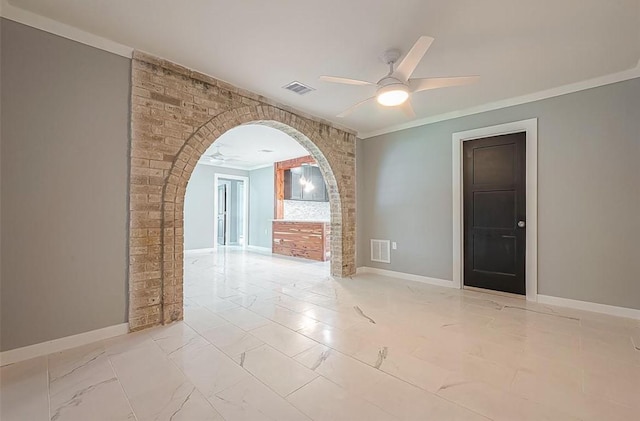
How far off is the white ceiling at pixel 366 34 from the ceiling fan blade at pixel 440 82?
0.34m

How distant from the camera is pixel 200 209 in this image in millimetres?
7801

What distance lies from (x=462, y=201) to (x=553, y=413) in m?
2.99

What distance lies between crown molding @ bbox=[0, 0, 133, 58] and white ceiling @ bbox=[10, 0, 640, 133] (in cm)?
5

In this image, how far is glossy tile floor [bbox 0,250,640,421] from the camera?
5.15ft

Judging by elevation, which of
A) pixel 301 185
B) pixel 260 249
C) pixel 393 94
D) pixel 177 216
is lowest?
pixel 260 249

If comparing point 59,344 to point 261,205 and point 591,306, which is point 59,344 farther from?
point 261,205

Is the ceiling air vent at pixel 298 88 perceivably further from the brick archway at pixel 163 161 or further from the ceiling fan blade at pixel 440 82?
the ceiling fan blade at pixel 440 82

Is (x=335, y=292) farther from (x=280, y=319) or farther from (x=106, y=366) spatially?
(x=106, y=366)

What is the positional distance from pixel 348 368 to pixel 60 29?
3457 millimetres

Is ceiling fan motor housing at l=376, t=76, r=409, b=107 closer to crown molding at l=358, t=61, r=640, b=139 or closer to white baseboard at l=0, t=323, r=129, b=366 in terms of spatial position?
crown molding at l=358, t=61, r=640, b=139

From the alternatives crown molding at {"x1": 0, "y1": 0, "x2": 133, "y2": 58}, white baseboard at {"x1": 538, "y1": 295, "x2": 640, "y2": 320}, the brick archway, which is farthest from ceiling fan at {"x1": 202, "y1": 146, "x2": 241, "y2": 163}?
white baseboard at {"x1": 538, "y1": 295, "x2": 640, "y2": 320}

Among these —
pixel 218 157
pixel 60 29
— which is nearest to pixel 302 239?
pixel 218 157

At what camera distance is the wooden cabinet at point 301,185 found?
25.6 ft

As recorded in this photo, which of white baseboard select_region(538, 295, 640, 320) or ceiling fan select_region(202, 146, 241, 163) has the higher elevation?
ceiling fan select_region(202, 146, 241, 163)
